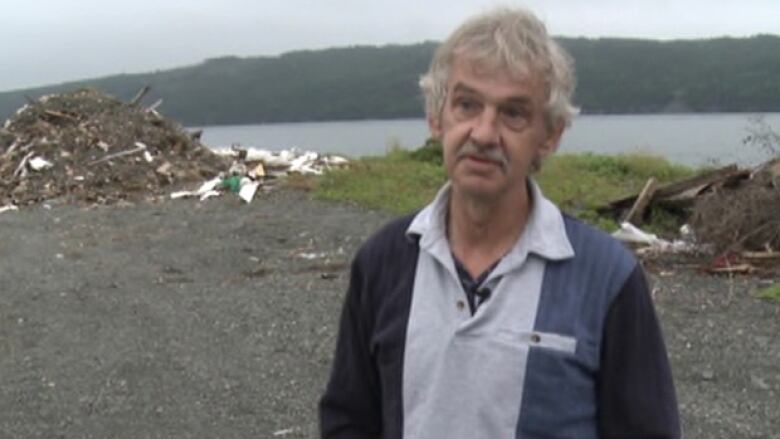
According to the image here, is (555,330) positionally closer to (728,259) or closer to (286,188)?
(728,259)

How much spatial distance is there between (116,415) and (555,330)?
16.2 feet

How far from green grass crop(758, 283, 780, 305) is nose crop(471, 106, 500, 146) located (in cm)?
750

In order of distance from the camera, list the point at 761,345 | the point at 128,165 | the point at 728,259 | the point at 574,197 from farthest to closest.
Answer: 1. the point at 128,165
2. the point at 574,197
3. the point at 728,259
4. the point at 761,345

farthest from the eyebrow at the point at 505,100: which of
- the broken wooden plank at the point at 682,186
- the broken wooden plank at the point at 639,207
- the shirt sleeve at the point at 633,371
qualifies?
the broken wooden plank at the point at 639,207

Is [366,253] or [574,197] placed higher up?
[366,253]

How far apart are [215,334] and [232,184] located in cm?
970

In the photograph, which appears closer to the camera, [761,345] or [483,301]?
[483,301]

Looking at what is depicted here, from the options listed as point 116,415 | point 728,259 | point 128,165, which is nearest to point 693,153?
point 128,165

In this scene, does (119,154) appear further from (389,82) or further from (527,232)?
(389,82)

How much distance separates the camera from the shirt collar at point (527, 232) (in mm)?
2086

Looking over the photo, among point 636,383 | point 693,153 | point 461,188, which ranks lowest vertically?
point 693,153

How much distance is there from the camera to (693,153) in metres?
24.1

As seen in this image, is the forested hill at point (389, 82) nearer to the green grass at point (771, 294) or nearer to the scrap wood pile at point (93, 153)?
the scrap wood pile at point (93, 153)

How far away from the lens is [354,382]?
91.7 inches
